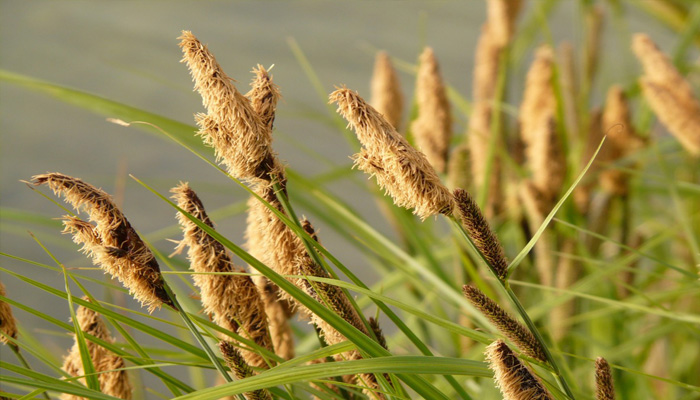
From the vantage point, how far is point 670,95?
1.89 feet

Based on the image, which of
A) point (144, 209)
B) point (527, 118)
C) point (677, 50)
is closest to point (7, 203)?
point (144, 209)

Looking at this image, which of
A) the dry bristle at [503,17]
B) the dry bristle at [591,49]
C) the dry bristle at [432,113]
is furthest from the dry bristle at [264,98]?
the dry bristle at [591,49]

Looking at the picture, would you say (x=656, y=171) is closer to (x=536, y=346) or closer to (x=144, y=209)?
(x=144, y=209)

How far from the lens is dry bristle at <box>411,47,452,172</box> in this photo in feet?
1.90

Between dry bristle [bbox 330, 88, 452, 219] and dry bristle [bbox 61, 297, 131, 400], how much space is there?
0.16 meters

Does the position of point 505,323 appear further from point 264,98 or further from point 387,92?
point 387,92

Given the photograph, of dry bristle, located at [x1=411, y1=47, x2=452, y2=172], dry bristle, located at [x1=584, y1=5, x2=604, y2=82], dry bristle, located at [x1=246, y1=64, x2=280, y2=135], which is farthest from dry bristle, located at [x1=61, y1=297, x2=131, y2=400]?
dry bristle, located at [x1=584, y1=5, x2=604, y2=82]

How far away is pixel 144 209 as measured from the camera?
3.96ft

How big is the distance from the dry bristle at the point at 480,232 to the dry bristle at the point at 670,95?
348 mm

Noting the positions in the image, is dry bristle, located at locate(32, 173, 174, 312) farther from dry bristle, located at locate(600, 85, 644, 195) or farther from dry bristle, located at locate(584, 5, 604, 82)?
dry bristle, located at locate(584, 5, 604, 82)

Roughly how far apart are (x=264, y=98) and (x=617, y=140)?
0.58 m

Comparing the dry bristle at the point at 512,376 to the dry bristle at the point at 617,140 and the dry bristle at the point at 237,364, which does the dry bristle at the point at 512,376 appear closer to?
the dry bristle at the point at 237,364

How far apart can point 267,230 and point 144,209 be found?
0.94 m

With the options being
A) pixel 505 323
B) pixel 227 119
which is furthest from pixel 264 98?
pixel 505 323
